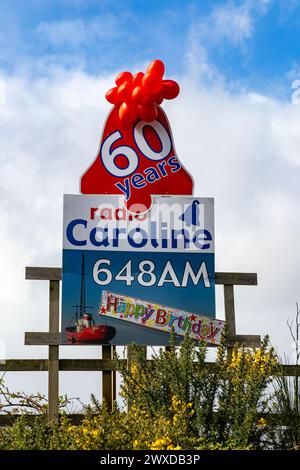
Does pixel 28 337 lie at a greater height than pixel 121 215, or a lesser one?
lesser

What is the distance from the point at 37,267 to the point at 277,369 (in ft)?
13.3

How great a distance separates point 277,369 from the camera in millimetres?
8742

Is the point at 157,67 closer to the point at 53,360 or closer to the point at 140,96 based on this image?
the point at 140,96

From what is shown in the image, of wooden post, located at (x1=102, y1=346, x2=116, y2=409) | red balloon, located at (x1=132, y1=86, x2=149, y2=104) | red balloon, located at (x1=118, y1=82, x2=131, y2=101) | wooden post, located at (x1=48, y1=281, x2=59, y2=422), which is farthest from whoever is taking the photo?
red balloon, located at (x1=118, y1=82, x2=131, y2=101)

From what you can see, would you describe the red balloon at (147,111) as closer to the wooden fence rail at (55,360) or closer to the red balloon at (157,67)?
the red balloon at (157,67)

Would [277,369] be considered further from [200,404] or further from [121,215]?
[121,215]

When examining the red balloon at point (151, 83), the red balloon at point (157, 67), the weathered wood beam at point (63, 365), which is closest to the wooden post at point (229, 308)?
the weathered wood beam at point (63, 365)

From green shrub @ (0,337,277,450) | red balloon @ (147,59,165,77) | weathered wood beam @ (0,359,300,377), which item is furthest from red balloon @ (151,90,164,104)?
green shrub @ (0,337,277,450)

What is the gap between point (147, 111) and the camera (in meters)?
11.8

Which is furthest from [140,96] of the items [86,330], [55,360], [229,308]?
[55,360]

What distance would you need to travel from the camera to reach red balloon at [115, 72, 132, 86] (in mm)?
11953

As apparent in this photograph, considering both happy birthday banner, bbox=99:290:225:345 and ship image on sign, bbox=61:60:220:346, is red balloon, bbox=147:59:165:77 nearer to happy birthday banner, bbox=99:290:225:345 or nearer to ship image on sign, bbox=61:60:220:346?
ship image on sign, bbox=61:60:220:346

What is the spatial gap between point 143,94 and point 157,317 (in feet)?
11.5
